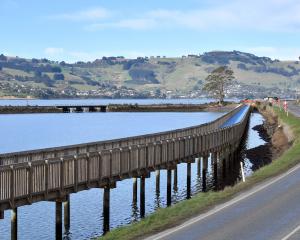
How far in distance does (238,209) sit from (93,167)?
27.0ft

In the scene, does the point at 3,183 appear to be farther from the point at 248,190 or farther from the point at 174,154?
the point at 174,154

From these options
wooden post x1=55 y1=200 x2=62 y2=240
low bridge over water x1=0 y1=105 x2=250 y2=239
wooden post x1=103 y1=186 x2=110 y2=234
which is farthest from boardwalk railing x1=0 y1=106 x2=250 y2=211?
wooden post x1=55 y1=200 x2=62 y2=240

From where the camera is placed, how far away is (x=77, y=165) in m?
30.1

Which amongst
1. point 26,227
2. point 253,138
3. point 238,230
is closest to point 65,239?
point 26,227

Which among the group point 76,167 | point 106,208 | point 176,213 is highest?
point 76,167

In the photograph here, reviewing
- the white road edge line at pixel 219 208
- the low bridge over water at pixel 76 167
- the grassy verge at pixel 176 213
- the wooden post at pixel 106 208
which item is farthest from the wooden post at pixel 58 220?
the white road edge line at pixel 219 208

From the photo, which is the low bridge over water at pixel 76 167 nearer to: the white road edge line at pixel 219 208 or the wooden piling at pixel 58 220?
the wooden piling at pixel 58 220

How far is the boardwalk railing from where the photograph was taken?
86.9ft

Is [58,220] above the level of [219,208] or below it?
below

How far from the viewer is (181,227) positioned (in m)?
23.9

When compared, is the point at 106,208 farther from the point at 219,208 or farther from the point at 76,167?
the point at 219,208

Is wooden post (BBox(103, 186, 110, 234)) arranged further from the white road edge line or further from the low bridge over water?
the white road edge line

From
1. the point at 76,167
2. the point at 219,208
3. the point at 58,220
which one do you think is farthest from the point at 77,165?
the point at 219,208

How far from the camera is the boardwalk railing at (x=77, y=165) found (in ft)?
86.9
